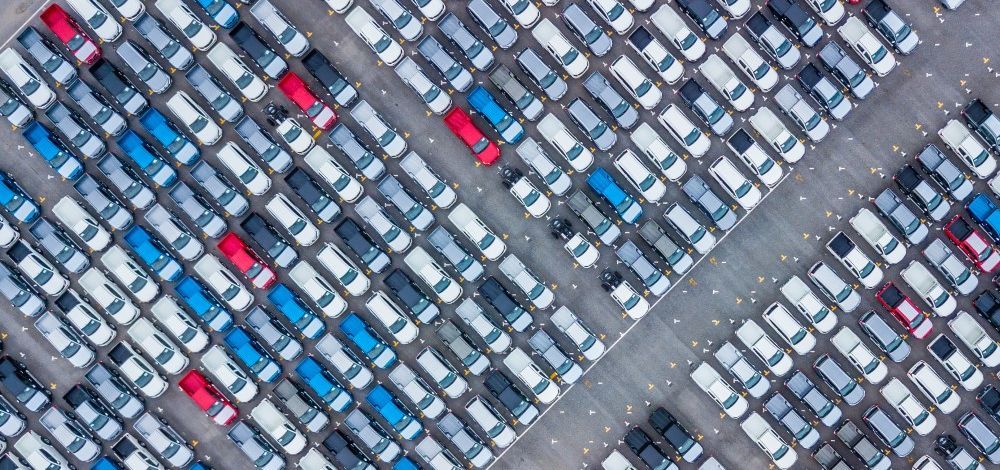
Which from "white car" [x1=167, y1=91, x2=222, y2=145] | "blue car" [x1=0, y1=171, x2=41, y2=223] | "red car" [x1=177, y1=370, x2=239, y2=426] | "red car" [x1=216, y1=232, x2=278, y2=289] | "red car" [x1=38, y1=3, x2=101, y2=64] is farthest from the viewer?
"red car" [x1=177, y1=370, x2=239, y2=426]

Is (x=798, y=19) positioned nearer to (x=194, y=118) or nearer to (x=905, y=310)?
(x=905, y=310)

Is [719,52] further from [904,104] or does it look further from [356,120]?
[356,120]

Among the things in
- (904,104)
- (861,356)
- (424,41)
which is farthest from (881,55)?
(424,41)

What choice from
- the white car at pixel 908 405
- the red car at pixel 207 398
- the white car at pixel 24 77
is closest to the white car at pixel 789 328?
the white car at pixel 908 405

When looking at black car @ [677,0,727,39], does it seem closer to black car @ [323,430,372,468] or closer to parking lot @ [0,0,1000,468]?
parking lot @ [0,0,1000,468]

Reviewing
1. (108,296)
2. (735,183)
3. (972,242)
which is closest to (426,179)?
(735,183)

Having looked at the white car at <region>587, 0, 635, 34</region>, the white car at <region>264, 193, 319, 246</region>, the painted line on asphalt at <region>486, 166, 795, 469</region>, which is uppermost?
the white car at <region>264, 193, 319, 246</region>

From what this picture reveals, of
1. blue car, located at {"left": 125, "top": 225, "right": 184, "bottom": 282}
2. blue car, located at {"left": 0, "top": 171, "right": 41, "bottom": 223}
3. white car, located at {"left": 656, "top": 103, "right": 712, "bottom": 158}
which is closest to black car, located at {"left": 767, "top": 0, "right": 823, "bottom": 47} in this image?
white car, located at {"left": 656, "top": 103, "right": 712, "bottom": 158}
